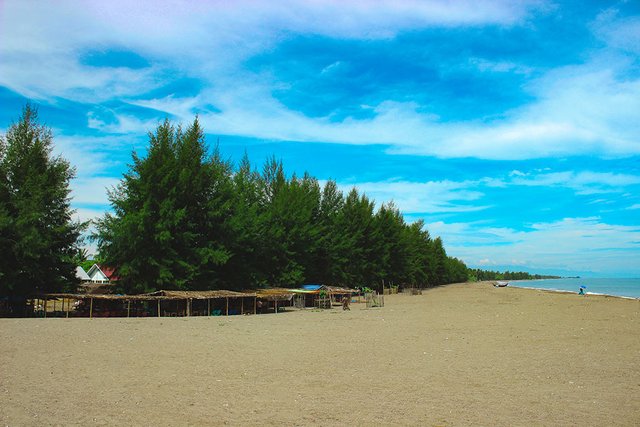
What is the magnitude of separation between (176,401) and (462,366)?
26.1ft

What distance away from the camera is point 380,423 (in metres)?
8.05

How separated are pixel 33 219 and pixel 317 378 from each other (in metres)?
26.4

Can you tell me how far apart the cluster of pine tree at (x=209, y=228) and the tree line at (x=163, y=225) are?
0.09 meters

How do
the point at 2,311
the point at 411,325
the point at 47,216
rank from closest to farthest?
the point at 411,325
the point at 2,311
the point at 47,216

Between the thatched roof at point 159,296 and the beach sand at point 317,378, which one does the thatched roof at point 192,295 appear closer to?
the thatched roof at point 159,296

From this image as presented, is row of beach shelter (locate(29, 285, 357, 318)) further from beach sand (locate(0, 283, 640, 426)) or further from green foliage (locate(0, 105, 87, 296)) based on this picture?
beach sand (locate(0, 283, 640, 426))

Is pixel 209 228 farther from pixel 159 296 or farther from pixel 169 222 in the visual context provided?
pixel 159 296

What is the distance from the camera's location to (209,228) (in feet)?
131

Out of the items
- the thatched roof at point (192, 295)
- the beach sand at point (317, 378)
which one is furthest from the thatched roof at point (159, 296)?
the beach sand at point (317, 378)

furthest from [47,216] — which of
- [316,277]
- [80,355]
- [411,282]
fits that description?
[411,282]

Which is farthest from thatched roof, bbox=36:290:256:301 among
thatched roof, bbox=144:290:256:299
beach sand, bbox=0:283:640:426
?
beach sand, bbox=0:283:640:426

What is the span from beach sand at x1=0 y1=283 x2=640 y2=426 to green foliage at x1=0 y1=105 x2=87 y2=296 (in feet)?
36.7

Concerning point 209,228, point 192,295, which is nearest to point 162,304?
point 192,295

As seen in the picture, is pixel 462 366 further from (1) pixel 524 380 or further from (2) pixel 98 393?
(2) pixel 98 393
